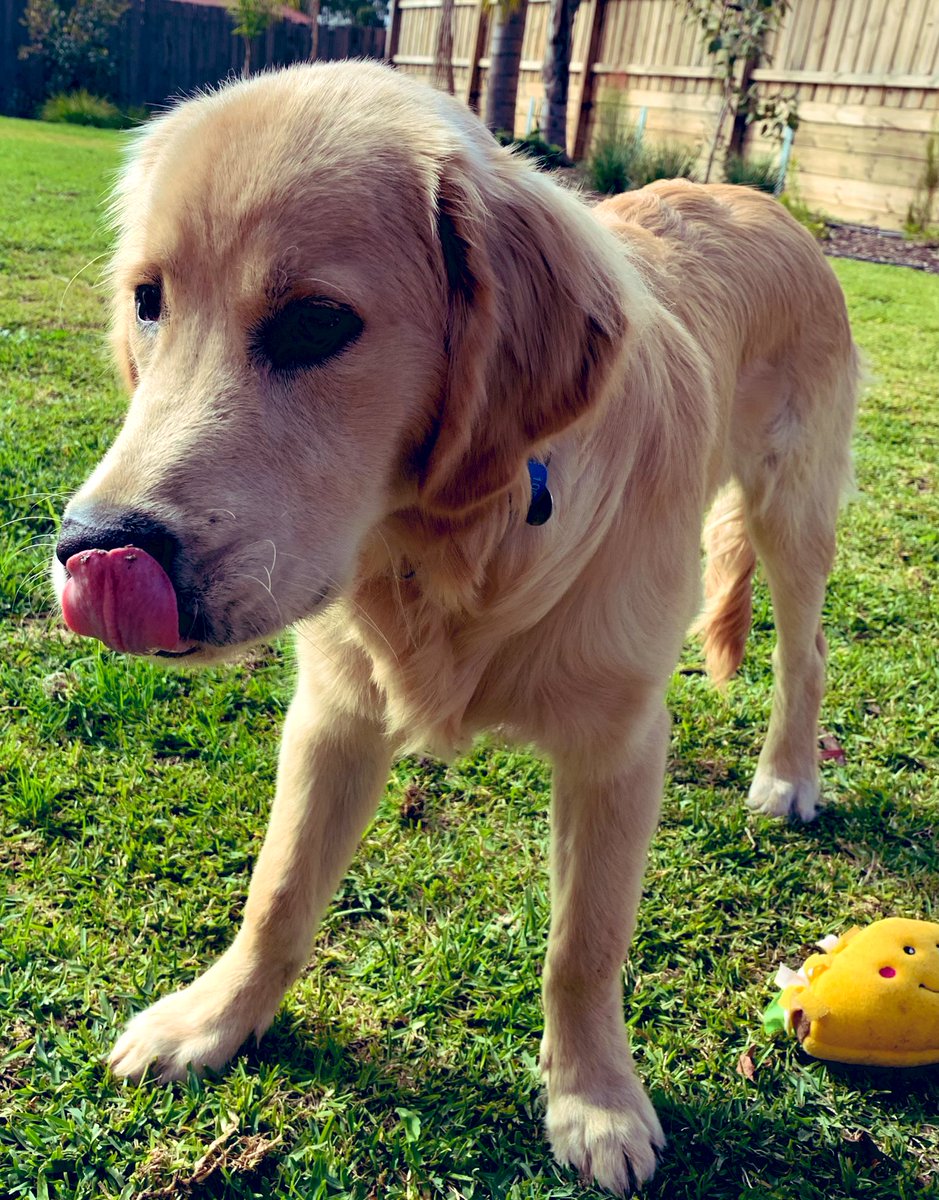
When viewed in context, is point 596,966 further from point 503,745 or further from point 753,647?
point 753,647

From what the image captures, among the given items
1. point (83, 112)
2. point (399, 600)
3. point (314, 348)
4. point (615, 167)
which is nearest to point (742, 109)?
point (615, 167)

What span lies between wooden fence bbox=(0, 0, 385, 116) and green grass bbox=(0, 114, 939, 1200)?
23.1 m

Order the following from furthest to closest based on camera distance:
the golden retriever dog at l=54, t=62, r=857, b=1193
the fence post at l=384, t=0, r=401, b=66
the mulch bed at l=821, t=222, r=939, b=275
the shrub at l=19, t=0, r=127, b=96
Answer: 1. the fence post at l=384, t=0, r=401, b=66
2. the shrub at l=19, t=0, r=127, b=96
3. the mulch bed at l=821, t=222, r=939, b=275
4. the golden retriever dog at l=54, t=62, r=857, b=1193

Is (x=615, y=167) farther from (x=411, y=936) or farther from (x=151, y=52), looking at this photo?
(x=151, y=52)

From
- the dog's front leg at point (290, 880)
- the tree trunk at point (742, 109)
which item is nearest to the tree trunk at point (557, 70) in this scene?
the tree trunk at point (742, 109)

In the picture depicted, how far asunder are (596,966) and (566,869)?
0.64ft

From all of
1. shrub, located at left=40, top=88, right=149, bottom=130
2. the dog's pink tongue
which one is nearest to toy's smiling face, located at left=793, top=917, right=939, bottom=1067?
the dog's pink tongue

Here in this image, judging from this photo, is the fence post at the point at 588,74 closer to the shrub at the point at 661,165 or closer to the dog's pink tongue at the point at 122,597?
the shrub at the point at 661,165

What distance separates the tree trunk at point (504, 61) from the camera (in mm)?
14102

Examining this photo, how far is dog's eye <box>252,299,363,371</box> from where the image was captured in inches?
58.6

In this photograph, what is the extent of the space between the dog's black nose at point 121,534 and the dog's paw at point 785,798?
2.11 meters

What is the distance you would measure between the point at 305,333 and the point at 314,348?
0.08 ft

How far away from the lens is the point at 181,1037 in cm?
205

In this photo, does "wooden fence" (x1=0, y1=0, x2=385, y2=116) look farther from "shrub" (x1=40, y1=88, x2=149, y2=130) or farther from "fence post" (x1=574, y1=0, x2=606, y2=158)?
"fence post" (x1=574, y1=0, x2=606, y2=158)
